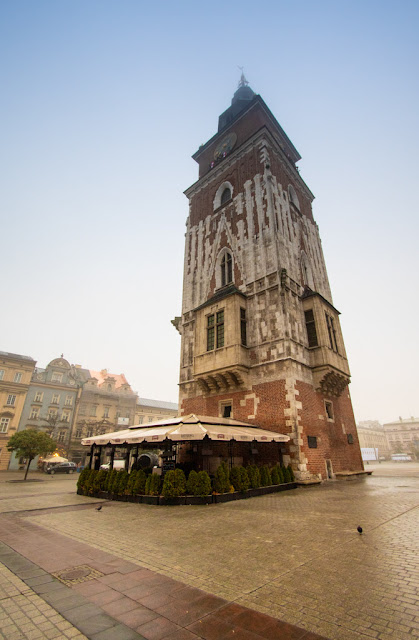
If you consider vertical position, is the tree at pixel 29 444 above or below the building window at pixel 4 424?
below

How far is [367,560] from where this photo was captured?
4844mm

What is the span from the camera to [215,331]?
65.2 feet

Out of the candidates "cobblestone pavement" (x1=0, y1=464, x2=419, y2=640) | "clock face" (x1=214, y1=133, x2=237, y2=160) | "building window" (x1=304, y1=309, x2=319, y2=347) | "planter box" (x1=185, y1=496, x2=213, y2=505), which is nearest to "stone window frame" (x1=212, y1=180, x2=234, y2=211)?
"clock face" (x1=214, y1=133, x2=237, y2=160)

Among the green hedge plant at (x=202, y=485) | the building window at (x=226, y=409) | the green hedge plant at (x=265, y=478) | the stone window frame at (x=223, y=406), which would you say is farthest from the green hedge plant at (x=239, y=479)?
the building window at (x=226, y=409)

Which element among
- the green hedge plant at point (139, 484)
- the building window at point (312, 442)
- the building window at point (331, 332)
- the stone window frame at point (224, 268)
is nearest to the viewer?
the green hedge plant at point (139, 484)

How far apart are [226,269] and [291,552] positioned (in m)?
19.5

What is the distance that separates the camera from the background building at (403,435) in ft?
395

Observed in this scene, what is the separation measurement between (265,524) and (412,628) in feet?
16.0

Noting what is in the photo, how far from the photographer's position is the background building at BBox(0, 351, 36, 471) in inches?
1678

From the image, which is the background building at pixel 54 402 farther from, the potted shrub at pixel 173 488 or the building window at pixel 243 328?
the potted shrub at pixel 173 488

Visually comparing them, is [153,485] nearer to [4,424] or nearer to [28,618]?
[28,618]

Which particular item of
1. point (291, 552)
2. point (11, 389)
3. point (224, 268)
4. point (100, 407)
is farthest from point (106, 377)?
point (291, 552)

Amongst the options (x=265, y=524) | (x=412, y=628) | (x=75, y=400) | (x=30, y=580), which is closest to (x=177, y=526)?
(x=265, y=524)

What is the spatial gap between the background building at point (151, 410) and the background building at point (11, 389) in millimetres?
20985
